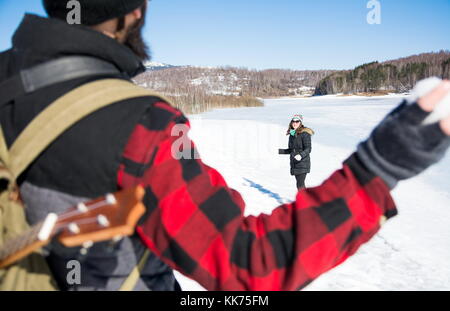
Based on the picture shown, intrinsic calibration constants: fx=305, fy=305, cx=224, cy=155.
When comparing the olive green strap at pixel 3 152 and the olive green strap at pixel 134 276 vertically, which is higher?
the olive green strap at pixel 3 152

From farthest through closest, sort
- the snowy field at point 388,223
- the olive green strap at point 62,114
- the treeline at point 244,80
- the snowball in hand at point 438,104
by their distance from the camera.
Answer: the treeline at point 244,80 < the snowy field at point 388,223 < the olive green strap at point 62,114 < the snowball in hand at point 438,104

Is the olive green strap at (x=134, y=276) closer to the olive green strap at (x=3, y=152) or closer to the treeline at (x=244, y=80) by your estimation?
the olive green strap at (x=3, y=152)

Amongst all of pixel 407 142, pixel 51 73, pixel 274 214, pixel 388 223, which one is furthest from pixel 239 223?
pixel 388 223

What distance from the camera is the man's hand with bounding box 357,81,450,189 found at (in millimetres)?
621

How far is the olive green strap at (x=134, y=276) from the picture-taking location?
91 centimetres

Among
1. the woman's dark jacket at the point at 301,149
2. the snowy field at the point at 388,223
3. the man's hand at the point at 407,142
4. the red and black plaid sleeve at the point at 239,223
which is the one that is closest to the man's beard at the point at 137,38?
the red and black plaid sleeve at the point at 239,223

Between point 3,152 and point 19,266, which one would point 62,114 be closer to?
point 3,152

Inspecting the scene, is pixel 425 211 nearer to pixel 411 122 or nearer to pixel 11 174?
pixel 411 122

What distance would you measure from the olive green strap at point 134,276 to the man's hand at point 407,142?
2.19 ft

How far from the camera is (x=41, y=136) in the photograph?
0.76 metres

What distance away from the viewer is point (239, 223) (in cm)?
71

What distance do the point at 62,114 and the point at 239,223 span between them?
1.66 ft

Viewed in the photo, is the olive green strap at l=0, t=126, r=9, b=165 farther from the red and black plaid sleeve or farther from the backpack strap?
the red and black plaid sleeve
